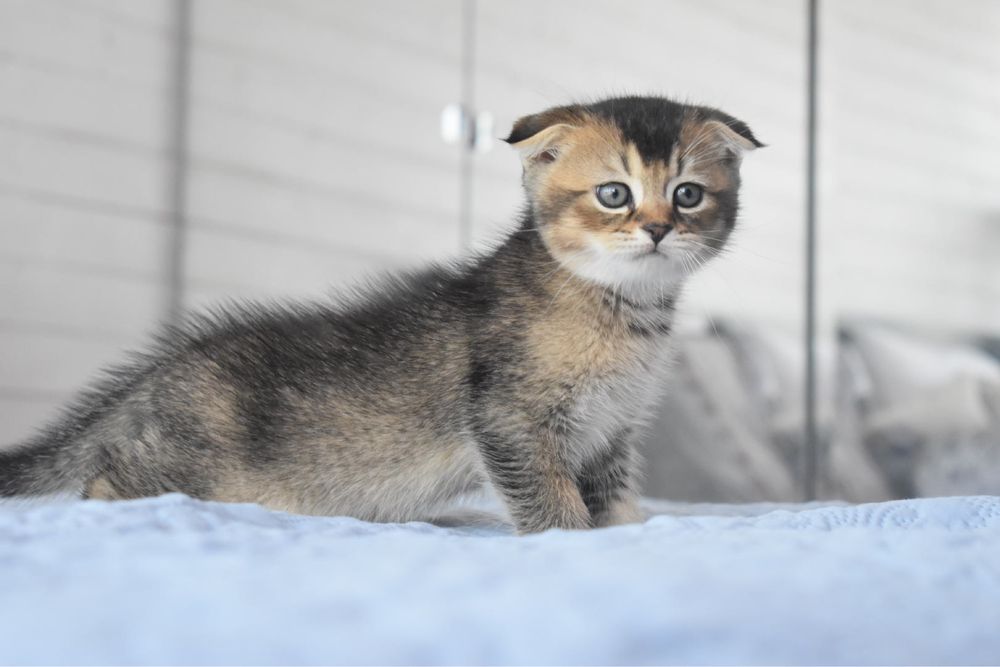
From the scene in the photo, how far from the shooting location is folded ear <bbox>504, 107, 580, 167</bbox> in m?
1.19

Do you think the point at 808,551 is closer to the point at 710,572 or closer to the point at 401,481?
the point at 710,572

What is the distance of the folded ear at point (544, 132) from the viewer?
3.91 ft

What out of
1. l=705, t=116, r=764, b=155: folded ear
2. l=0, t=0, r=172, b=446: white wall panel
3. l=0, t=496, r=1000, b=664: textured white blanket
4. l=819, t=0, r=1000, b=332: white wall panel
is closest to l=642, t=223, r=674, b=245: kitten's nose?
l=705, t=116, r=764, b=155: folded ear

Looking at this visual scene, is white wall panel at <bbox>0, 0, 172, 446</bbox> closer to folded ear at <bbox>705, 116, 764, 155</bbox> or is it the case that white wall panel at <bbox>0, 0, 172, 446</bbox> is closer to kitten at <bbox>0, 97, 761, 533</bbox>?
kitten at <bbox>0, 97, 761, 533</bbox>

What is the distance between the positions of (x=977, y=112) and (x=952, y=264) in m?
0.40

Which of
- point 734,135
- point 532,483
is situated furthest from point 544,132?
point 532,483

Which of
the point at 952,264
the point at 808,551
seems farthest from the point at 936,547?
the point at 952,264

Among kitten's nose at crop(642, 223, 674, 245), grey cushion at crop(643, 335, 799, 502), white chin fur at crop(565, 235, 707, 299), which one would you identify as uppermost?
kitten's nose at crop(642, 223, 674, 245)

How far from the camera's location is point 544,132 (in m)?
1.19

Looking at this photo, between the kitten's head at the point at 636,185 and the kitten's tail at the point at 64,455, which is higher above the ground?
the kitten's head at the point at 636,185

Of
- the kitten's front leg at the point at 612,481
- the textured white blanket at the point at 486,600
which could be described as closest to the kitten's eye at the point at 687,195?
the kitten's front leg at the point at 612,481

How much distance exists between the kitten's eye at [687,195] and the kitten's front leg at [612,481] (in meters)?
0.27

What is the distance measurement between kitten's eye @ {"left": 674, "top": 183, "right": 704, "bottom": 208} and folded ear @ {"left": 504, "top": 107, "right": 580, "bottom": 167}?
0.45 ft

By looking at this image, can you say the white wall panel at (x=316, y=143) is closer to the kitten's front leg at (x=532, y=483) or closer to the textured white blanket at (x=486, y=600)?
the kitten's front leg at (x=532, y=483)
